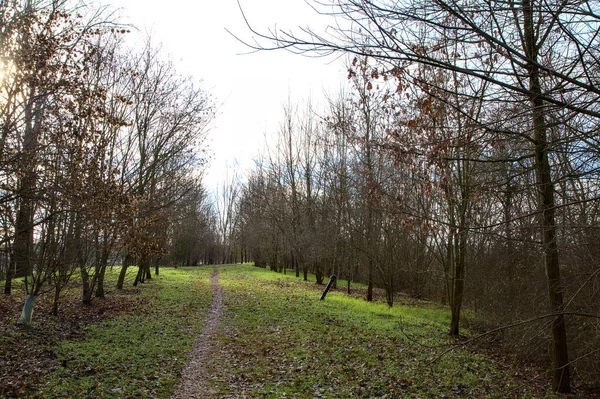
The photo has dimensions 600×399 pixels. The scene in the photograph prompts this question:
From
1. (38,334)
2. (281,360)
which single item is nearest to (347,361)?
(281,360)

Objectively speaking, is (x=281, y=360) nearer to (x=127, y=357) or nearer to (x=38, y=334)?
(x=127, y=357)

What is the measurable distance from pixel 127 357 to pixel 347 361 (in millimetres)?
4380

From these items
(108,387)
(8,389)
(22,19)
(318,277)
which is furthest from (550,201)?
(318,277)

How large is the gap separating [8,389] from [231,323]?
6.58 metres

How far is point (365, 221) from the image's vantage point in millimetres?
18375

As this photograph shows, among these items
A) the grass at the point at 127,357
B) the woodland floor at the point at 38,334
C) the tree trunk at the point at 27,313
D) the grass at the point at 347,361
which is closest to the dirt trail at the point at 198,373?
the grass at the point at 127,357

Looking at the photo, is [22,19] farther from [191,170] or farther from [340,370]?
[191,170]

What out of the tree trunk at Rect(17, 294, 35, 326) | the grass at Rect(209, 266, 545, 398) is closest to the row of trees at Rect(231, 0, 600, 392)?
the grass at Rect(209, 266, 545, 398)

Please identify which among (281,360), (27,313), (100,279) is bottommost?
(281,360)

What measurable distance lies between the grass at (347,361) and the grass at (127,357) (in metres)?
0.98

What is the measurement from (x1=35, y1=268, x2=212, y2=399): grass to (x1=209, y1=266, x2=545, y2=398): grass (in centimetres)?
98

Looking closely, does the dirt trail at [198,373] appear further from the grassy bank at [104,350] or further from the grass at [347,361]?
the grass at [347,361]

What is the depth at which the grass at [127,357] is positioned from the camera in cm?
571

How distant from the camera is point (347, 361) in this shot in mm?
8062
